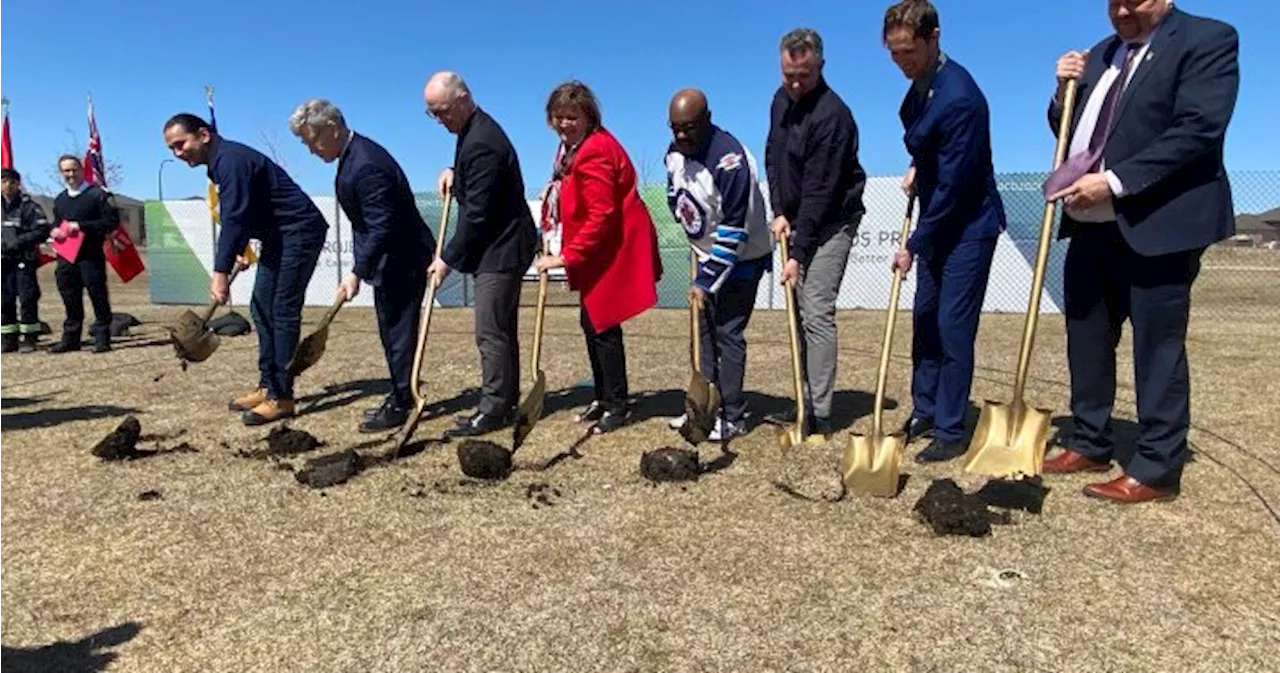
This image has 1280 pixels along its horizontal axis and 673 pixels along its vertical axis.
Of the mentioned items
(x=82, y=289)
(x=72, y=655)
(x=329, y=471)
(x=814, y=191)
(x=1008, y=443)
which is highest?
(x=814, y=191)

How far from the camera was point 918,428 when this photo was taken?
15.9 ft

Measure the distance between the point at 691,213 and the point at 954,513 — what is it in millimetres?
1962

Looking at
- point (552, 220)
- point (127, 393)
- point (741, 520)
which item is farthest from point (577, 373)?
point (741, 520)

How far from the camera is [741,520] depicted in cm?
366

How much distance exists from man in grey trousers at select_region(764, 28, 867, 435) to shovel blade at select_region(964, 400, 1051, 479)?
1090mm

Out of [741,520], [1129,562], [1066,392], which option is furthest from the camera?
[1066,392]

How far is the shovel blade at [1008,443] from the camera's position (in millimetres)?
3896

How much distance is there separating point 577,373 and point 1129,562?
16.2ft

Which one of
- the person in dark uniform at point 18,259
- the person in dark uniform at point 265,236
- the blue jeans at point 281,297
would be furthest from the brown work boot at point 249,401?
the person in dark uniform at point 18,259

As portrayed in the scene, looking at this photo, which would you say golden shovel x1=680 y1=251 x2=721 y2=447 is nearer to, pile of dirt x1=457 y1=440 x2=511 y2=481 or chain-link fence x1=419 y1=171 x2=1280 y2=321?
pile of dirt x1=457 y1=440 x2=511 y2=481

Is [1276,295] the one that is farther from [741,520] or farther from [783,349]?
[741,520]

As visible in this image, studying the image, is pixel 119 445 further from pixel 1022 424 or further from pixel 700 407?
pixel 1022 424

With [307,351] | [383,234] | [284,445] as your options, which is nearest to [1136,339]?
[383,234]

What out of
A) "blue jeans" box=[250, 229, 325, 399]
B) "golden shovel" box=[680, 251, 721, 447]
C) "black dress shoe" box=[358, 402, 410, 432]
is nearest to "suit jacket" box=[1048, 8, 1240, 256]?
"golden shovel" box=[680, 251, 721, 447]
